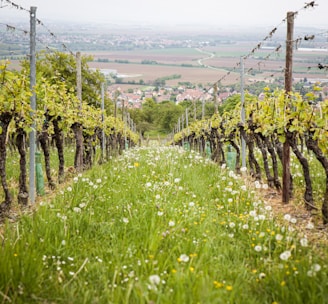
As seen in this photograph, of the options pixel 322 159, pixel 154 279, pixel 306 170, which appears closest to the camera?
pixel 154 279

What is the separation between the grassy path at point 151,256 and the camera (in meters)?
4.24

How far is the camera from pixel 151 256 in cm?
495

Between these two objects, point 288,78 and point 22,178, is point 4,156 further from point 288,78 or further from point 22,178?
point 288,78

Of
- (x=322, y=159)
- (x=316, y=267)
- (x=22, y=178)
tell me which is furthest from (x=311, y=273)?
(x=22, y=178)

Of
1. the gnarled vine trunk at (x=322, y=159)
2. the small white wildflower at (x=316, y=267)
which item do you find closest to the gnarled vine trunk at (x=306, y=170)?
the gnarled vine trunk at (x=322, y=159)

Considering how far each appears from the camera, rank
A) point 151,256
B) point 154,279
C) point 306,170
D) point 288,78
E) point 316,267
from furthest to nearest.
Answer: point 288,78 → point 306,170 → point 151,256 → point 316,267 → point 154,279

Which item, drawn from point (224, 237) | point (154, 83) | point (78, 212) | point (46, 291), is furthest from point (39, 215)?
point (154, 83)

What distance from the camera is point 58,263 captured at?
4.95 metres

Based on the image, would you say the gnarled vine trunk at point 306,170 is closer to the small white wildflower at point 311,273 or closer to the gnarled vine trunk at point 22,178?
the small white wildflower at point 311,273

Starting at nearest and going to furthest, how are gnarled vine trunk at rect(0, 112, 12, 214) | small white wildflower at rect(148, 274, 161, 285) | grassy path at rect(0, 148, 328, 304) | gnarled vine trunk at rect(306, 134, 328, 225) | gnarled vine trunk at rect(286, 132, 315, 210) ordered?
small white wildflower at rect(148, 274, 161, 285)
grassy path at rect(0, 148, 328, 304)
gnarled vine trunk at rect(306, 134, 328, 225)
gnarled vine trunk at rect(0, 112, 12, 214)
gnarled vine trunk at rect(286, 132, 315, 210)

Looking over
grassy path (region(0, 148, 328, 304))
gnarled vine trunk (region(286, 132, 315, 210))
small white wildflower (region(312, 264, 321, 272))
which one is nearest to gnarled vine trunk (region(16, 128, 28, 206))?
grassy path (region(0, 148, 328, 304))

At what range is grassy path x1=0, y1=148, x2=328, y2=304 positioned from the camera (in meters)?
4.24

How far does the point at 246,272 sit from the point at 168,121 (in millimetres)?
98009

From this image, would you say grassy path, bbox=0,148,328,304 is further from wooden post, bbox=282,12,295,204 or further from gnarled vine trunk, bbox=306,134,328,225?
wooden post, bbox=282,12,295,204
